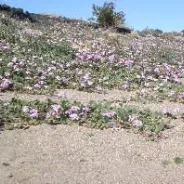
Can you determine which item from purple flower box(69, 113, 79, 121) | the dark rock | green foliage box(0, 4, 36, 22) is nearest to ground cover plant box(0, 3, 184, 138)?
purple flower box(69, 113, 79, 121)

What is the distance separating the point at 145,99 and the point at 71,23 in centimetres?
1664

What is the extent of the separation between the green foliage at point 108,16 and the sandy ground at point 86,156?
64.3 feet

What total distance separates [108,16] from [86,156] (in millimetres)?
21189

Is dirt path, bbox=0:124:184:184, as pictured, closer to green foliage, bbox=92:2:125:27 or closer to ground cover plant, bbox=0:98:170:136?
ground cover plant, bbox=0:98:170:136

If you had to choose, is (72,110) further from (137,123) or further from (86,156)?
(86,156)

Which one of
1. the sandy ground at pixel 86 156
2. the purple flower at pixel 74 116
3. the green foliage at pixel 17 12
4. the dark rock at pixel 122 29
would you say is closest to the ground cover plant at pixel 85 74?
the purple flower at pixel 74 116

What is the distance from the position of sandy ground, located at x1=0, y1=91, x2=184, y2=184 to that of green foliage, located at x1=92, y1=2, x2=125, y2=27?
19.6m

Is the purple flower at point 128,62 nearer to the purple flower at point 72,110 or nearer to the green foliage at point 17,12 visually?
the purple flower at point 72,110

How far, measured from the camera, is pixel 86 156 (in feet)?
26.0

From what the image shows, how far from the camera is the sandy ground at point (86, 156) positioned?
7.20 m

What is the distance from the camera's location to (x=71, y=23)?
91.3ft

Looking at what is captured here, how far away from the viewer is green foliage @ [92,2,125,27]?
2844 cm

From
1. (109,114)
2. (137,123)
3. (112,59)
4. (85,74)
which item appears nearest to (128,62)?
(112,59)

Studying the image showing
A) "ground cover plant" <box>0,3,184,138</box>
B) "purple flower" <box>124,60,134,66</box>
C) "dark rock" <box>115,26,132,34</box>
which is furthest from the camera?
"dark rock" <box>115,26,132,34</box>
